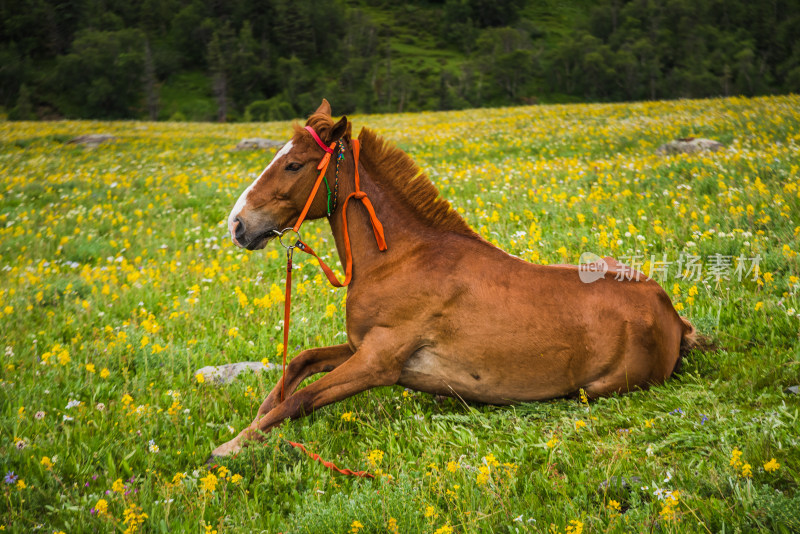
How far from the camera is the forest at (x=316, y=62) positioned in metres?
108

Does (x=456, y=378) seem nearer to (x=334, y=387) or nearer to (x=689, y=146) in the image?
(x=334, y=387)

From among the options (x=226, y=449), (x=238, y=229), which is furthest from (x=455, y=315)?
(x=226, y=449)

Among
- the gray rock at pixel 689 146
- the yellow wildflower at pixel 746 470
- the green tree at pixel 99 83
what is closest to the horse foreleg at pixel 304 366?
the yellow wildflower at pixel 746 470

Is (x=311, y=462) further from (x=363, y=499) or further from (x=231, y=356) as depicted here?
(x=231, y=356)

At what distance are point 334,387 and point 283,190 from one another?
1.69 metres

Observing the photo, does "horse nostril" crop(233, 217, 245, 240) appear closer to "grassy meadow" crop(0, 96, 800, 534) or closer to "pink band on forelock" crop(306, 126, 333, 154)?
"pink band on forelock" crop(306, 126, 333, 154)

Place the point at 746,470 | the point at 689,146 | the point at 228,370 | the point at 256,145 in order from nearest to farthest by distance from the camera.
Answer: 1. the point at 746,470
2. the point at 228,370
3. the point at 689,146
4. the point at 256,145

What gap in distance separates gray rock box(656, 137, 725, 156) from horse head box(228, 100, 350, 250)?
12465 millimetres

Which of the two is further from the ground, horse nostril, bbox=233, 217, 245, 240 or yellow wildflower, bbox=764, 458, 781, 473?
horse nostril, bbox=233, 217, 245, 240

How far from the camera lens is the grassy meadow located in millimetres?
3322

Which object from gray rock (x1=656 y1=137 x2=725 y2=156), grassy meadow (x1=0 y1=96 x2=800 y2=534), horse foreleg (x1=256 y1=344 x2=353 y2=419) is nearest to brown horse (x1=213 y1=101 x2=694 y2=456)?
horse foreleg (x1=256 y1=344 x2=353 y2=419)

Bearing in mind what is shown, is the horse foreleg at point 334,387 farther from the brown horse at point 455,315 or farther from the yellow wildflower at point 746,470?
the yellow wildflower at point 746,470

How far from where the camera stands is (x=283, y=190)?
4.48 metres

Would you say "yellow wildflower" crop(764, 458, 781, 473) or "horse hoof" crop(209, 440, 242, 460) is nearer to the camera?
"yellow wildflower" crop(764, 458, 781, 473)
